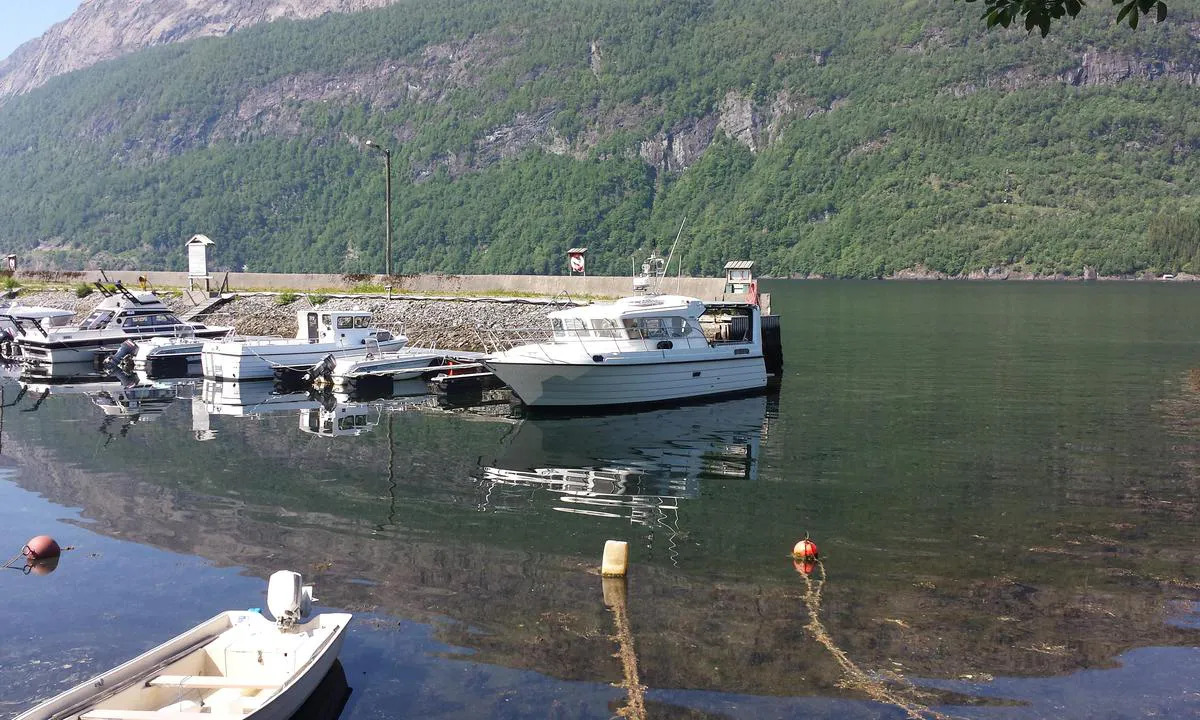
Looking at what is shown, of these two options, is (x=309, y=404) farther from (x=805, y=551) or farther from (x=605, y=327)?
(x=805, y=551)

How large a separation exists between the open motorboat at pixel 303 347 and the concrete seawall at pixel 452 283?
363 inches

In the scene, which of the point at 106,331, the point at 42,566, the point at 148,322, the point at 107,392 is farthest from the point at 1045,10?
the point at 106,331

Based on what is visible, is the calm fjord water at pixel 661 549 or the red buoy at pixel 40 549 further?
the red buoy at pixel 40 549

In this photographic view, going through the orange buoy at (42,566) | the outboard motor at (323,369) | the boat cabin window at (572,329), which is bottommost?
the orange buoy at (42,566)

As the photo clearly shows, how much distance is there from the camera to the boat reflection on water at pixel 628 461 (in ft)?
72.9

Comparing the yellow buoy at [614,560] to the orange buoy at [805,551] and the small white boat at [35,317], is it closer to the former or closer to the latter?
the orange buoy at [805,551]

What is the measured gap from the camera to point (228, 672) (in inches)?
494

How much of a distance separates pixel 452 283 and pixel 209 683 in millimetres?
43780

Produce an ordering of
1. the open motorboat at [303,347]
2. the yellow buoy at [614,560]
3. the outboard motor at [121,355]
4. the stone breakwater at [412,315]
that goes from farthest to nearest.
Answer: the stone breakwater at [412,315] < the outboard motor at [121,355] < the open motorboat at [303,347] < the yellow buoy at [614,560]

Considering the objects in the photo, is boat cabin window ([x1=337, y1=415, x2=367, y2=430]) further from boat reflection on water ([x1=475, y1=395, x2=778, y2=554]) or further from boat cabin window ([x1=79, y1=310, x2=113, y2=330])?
boat cabin window ([x1=79, y1=310, x2=113, y2=330])

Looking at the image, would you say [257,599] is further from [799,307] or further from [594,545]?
[799,307]

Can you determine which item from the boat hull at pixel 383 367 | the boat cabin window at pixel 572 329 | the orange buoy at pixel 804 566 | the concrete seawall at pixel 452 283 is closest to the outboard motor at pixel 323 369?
the boat hull at pixel 383 367

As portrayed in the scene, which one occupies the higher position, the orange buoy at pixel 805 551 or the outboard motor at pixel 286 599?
the outboard motor at pixel 286 599

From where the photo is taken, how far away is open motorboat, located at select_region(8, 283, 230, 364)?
4759cm
